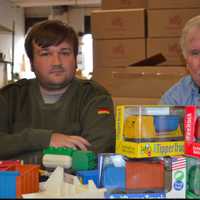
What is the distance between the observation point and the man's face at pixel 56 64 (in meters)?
1.38

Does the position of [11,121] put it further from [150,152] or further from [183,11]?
[183,11]

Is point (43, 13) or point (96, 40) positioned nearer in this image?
point (96, 40)

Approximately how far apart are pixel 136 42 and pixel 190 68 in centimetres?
118

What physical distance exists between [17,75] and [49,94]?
5379 millimetres

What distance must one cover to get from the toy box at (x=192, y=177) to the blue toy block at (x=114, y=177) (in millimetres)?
117

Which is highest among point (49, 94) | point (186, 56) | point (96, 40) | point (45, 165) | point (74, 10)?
point (74, 10)

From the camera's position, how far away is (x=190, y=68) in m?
1.44

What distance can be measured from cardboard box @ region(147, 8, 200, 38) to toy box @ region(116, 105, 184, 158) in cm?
A: 181

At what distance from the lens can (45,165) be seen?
854 millimetres

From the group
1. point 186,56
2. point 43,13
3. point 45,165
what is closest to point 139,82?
point 186,56

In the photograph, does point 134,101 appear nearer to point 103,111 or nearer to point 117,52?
point 117,52

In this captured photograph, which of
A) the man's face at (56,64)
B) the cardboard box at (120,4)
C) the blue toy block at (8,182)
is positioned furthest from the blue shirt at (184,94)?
the cardboard box at (120,4)

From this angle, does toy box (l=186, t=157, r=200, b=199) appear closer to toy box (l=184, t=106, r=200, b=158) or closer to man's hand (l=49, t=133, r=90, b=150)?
toy box (l=184, t=106, r=200, b=158)

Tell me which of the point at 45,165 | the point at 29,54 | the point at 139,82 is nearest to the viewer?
the point at 45,165
